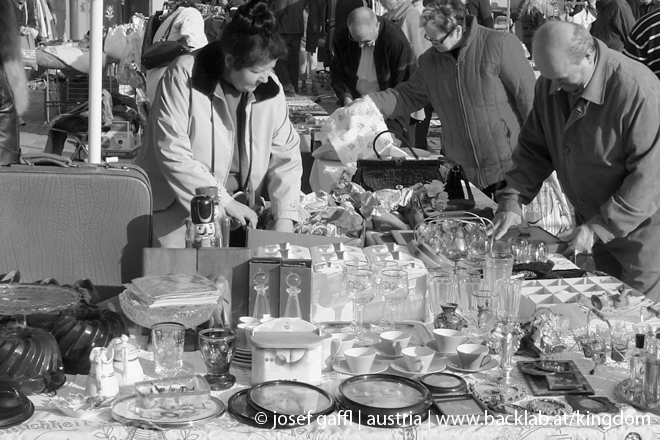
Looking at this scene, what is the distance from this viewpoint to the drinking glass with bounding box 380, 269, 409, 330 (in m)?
2.07

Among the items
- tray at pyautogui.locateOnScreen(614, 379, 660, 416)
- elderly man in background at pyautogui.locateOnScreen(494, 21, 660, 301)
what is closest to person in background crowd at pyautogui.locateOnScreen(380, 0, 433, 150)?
elderly man in background at pyautogui.locateOnScreen(494, 21, 660, 301)

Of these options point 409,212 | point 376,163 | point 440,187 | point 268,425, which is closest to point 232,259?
point 268,425

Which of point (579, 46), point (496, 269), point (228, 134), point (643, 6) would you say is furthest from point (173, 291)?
point (643, 6)

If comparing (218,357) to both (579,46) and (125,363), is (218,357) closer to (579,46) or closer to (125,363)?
(125,363)

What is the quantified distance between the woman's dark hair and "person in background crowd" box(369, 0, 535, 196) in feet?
6.19

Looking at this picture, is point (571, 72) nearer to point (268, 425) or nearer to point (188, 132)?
point (188, 132)

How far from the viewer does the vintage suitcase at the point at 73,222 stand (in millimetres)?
2457

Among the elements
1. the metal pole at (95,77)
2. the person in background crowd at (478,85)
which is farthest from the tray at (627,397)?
the person in background crowd at (478,85)

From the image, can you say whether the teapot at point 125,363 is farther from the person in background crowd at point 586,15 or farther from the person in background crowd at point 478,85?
the person in background crowd at point 586,15

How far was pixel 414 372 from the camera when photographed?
1858 millimetres

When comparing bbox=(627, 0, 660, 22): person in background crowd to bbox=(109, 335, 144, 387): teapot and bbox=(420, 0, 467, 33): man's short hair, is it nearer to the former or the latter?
bbox=(420, 0, 467, 33): man's short hair

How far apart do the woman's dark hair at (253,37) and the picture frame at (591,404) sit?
1474mm

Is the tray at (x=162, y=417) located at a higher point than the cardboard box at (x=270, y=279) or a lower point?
lower

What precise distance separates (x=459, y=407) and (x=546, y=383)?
9.2 inches
